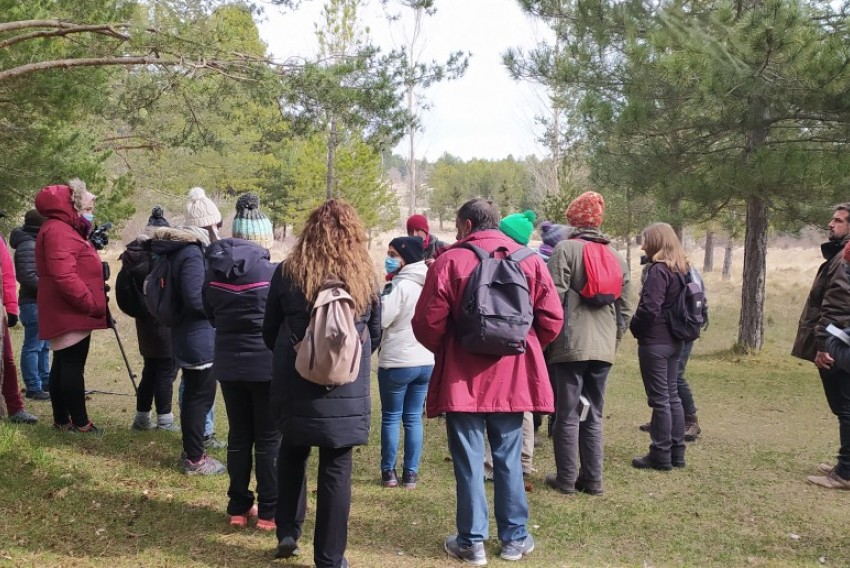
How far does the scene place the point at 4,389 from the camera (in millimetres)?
6051

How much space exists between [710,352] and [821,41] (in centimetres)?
699

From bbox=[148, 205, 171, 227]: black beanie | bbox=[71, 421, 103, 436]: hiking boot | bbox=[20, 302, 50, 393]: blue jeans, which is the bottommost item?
bbox=[71, 421, 103, 436]: hiking boot

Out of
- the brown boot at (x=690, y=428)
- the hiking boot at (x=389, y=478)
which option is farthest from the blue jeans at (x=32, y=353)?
the brown boot at (x=690, y=428)

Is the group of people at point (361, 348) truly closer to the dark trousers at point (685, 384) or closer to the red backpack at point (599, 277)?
the red backpack at point (599, 277)

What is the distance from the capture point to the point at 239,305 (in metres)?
4.18

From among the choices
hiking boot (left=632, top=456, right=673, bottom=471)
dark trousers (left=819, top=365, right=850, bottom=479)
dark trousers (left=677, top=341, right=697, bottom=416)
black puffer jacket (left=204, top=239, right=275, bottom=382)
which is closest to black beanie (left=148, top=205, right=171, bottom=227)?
black puffer jacket (left=204, top=239, right=275, bottom=382)

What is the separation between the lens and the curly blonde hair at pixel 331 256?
11.5 feet

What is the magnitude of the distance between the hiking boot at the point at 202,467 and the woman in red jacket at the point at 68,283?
1212mm

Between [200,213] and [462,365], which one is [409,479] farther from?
[200,213]

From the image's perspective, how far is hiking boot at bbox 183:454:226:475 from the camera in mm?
5035

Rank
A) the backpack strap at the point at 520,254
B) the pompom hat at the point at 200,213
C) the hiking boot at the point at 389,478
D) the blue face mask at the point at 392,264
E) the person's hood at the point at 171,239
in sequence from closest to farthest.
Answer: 1. the backpack strap at the point at 520,254
2. the person's hood at the point at 171,239
3. the pompom hat at the point at 200,213
4. the hiking boot at the point at 389,478
5. the blue face mask at the point at 392,264

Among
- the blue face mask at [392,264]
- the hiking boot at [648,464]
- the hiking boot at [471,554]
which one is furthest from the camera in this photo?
the hiking boot at [648,464]

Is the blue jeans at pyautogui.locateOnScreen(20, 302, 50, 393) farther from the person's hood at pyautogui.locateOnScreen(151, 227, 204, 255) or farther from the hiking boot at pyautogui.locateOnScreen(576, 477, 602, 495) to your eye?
the hiking boot at pyautogui.locateOnScreen(576, 477, 602, 495)

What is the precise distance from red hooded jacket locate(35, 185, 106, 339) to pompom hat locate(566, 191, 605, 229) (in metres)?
3.51
